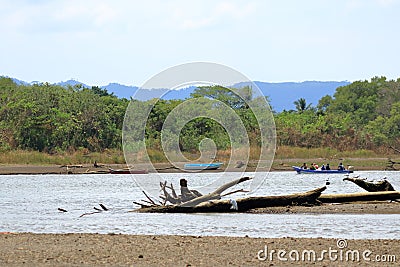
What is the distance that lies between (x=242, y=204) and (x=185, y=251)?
9.88 metres

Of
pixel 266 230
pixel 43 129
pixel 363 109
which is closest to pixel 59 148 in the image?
pixel 43 129

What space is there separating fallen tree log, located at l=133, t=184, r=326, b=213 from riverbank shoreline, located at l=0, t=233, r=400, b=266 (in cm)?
661

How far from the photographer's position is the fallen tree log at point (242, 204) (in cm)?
2569

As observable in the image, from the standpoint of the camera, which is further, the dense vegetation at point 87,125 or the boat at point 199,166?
the dense vegetation at point 87,125

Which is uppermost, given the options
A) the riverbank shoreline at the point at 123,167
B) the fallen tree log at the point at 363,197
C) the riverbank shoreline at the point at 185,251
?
the riverbank shoreline at the point at 123,167

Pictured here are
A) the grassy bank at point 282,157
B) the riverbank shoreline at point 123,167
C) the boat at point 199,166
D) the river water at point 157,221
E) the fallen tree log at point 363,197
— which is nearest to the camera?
the river water at point 157,221

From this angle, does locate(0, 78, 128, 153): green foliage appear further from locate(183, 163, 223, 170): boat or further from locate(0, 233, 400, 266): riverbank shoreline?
locate(0, 233, 400, 266): riverbank shoreline

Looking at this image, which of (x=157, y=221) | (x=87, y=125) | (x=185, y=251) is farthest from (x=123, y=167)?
(x=185, y=251)

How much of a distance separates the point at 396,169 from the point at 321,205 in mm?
35258

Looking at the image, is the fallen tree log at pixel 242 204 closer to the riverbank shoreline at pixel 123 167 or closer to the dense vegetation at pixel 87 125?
the riverbank shoreline at pixel 123 167

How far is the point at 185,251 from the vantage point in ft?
53.5

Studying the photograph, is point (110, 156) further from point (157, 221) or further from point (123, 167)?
point (157, 221)

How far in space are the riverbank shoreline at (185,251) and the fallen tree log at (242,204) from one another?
6.61m

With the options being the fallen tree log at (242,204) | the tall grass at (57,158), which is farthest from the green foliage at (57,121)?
the fallen tree log at (242,204)
